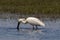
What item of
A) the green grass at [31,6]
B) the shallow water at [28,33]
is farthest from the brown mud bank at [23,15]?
the shallow water at [28,33]

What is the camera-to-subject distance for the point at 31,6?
2989cm

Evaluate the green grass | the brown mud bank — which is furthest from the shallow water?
the green grass

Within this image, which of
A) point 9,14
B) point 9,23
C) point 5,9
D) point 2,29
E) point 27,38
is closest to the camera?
point 27,38

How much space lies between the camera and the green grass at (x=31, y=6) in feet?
92.2

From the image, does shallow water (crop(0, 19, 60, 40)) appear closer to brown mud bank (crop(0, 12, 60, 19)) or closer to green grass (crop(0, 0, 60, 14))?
brown mud bank (crop(0, 12, 60, 19))

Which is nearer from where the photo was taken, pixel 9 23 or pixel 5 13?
pixel 9 23

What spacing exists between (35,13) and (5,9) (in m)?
2.62

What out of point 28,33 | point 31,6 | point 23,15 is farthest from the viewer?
point 31,6

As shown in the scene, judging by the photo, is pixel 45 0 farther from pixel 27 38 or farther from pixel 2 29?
pixel 27 38

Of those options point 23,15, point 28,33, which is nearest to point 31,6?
point 23,15

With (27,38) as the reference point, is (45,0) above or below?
above

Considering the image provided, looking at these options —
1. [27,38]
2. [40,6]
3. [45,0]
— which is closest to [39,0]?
[45,0]

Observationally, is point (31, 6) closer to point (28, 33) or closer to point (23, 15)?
point (23, 15)

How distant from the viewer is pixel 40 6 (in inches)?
1182
